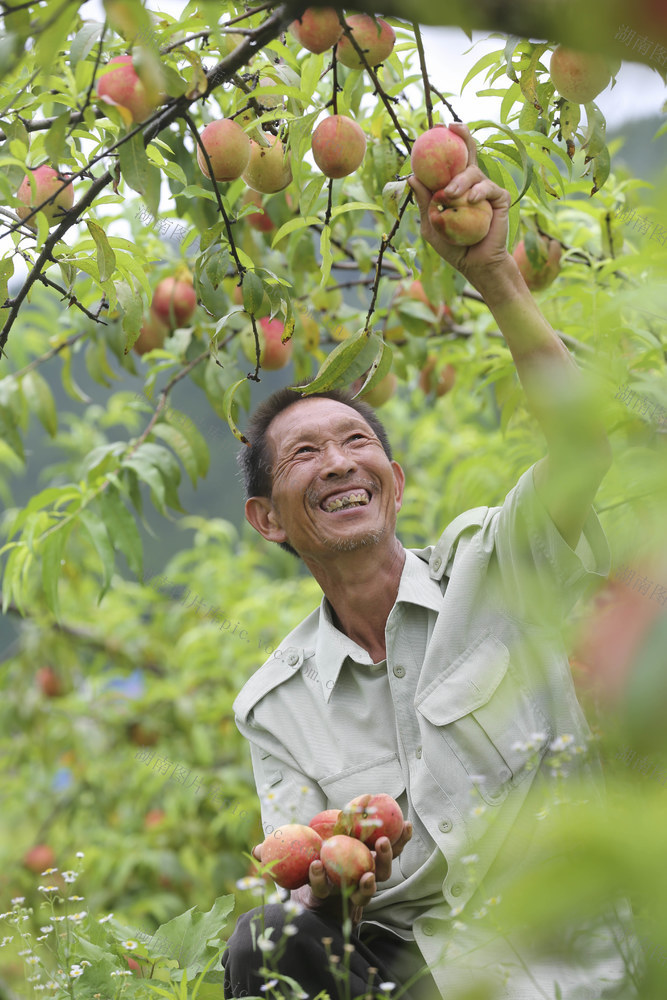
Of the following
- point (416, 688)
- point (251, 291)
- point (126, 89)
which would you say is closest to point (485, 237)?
point (251, 291)

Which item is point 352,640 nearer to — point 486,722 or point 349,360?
point 486,722

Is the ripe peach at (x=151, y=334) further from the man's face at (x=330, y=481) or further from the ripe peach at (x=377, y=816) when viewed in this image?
the ripe peach at (x=377, y=816)

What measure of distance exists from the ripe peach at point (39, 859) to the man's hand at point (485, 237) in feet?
11.0

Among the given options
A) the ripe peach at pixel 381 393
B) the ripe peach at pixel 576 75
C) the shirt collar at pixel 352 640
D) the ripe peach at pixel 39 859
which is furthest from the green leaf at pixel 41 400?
the ripe peach at pixel 39 859

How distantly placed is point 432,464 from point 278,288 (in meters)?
2.97

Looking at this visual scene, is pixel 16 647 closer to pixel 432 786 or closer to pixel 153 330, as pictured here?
pixel 153 330

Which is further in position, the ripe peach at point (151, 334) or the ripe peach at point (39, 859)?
the ripe peach at point (39, 859)

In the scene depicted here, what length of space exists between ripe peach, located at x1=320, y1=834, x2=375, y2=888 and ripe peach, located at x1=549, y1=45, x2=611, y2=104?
93 centimetres

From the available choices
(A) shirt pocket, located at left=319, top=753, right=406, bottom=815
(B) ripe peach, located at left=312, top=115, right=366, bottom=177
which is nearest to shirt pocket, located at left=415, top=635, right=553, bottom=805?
(A) shirt pocket, located at left=319, top=753, right=406, bottom=815

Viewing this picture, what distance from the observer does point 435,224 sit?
Result: 3.70 ft

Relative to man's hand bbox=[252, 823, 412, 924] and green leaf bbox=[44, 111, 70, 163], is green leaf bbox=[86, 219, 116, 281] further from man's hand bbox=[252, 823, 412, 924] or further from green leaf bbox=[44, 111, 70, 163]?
man's hand bbox=[252, 823, 412, 924]

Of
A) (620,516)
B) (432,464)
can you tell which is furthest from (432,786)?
(432,464)

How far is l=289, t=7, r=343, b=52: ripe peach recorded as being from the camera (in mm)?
1149

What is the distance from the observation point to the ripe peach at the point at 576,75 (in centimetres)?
117
